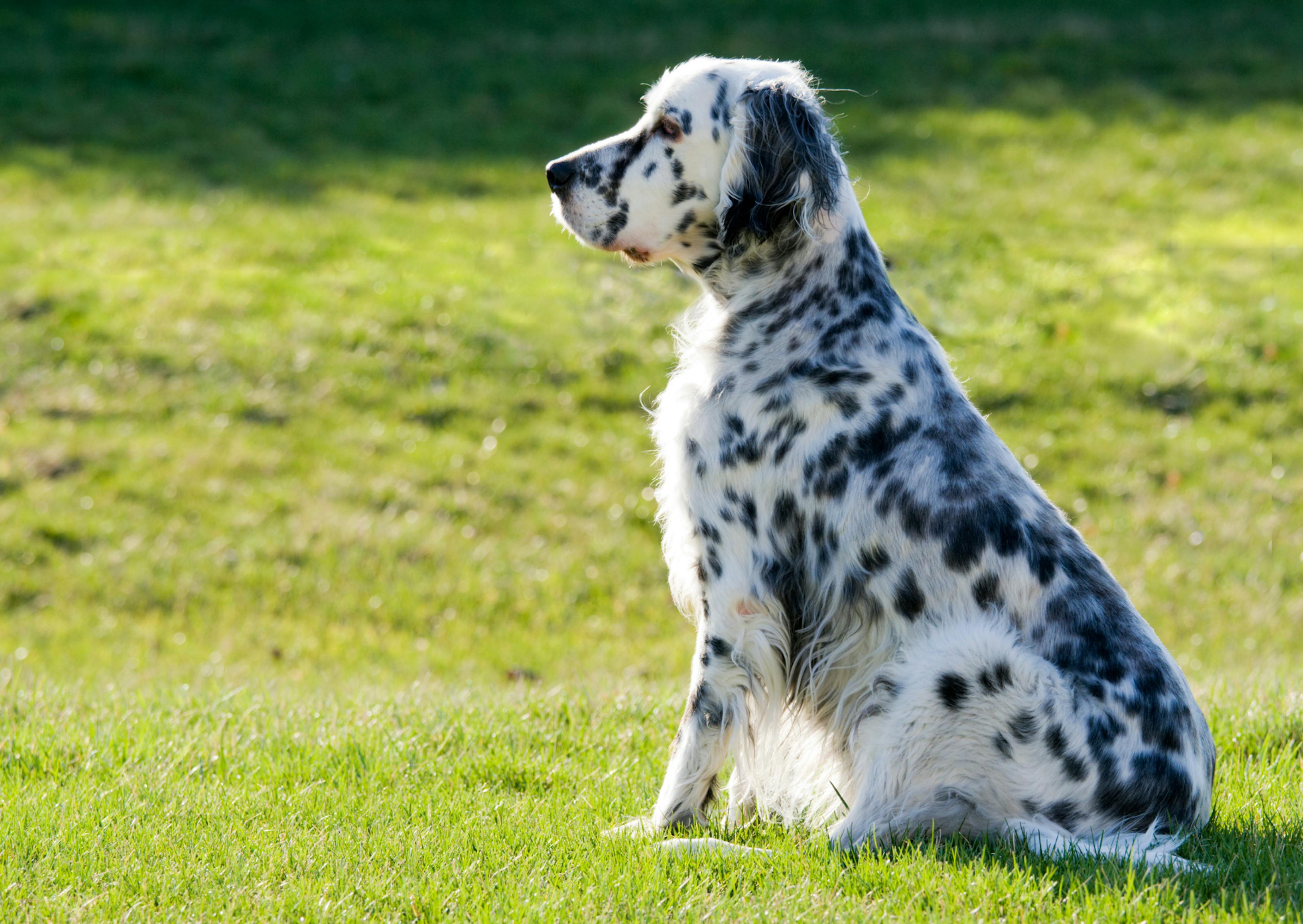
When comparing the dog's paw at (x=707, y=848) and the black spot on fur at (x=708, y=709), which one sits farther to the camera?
the black spot on fur at (x=708, y=709)

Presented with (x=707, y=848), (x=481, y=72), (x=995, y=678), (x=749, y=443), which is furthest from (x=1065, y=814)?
(x=481, y=72)

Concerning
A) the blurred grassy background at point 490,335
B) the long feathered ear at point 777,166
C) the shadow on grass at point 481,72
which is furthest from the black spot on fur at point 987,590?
the shadow on grass at point 481,72

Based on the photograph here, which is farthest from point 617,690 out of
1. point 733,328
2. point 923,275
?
point 923,275

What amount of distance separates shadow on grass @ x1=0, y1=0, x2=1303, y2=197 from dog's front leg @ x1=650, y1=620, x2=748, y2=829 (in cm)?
1325

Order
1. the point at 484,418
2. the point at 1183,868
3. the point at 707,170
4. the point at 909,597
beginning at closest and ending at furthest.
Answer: the point at 1183,868 < the point at 909,597 < the point at 707,170 < the point at 484,418

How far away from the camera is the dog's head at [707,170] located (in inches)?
171

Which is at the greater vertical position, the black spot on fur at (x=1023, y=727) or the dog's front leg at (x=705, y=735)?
the black spot on fur at (x=1023, y=727)

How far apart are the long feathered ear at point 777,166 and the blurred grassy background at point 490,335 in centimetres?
302

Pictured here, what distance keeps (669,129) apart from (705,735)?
2.03m

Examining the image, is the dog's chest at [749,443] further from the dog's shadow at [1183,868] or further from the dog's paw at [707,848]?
the dog's shadow at [1183,868]

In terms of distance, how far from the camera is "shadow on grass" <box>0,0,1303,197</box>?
17.8 meters

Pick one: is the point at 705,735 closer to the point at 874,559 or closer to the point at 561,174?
the point at 874,559

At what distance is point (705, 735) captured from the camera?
13.6 feet

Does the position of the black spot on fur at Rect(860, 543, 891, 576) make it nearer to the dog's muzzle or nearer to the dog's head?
the dog's head
